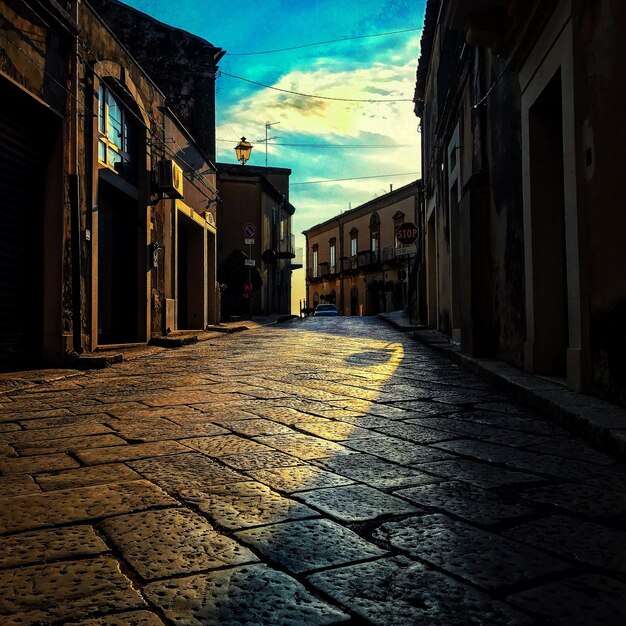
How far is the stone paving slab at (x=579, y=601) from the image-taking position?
1329mm

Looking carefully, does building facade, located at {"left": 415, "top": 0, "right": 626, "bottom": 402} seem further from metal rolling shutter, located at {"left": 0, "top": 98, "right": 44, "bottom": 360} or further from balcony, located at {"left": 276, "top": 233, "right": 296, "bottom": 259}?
balcony, located at {"left": 276, "top": 233, "right": 296, "bottom": 259}

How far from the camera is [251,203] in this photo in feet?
94.2

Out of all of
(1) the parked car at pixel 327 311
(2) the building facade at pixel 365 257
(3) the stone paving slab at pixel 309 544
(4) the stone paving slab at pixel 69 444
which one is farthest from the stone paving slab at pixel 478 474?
(1) the parked car at pixel 327 311

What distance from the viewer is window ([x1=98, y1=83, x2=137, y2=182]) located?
861 centimetres

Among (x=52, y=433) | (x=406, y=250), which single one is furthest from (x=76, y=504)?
(x=406, y=250)

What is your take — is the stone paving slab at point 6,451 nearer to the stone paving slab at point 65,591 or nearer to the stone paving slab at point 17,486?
the stone paving slab at point 17,486

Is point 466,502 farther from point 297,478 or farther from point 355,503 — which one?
point 297,478

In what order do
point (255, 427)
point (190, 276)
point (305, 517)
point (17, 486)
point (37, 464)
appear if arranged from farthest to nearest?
point (190, 276) → point (255, 427) → point (37, 464) → point (17, 486) → point (305, 517)

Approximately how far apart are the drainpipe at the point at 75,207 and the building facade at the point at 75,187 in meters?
0.01

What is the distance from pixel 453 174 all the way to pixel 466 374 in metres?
4.80

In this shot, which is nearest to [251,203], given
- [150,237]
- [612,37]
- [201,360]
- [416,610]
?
[150,237]

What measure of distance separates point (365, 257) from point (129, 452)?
116 feet

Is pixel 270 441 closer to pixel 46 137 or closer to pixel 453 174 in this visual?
pixel 46 137

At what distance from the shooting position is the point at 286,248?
36438mm
